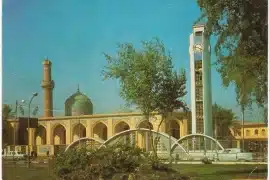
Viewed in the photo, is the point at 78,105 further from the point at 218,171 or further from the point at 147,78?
the point at 218,171

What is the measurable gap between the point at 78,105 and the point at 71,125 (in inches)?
46.4

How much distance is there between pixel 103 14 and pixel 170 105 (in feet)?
5.85

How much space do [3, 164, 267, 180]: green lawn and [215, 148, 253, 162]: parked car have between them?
176 mm

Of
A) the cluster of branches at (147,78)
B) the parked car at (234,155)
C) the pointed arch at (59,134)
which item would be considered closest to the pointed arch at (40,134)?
the pointed arch at (59,134)

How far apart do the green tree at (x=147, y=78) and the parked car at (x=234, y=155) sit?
1302 mm

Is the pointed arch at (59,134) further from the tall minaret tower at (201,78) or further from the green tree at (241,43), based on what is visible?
the green tree at (241,43)

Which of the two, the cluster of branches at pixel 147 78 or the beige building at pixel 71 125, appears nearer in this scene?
the cluster of branches at pixel 147 78

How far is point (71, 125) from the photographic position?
9914 millimetres

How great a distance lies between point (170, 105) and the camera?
8.81 meters

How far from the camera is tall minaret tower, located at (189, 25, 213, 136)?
8.33 m

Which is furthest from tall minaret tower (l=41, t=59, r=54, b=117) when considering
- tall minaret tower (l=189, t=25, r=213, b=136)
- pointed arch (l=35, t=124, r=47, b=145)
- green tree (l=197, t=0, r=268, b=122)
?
green tree (l=197, t=0, r=268, b=122)

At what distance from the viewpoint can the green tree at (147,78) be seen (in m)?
8.48

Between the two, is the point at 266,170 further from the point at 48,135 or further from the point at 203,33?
the point at 48,135

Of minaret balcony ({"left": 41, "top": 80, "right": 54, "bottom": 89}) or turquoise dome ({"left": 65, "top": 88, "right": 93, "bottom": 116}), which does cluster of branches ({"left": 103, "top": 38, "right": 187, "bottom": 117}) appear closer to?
turquoise dome ({"left": 65, "top": 88, "right": 93, "bottom": 116})
